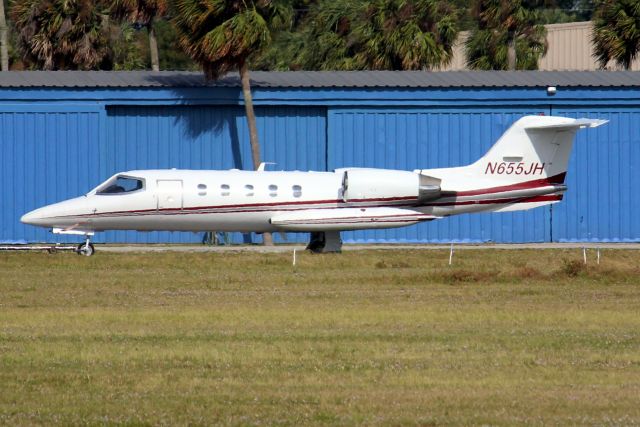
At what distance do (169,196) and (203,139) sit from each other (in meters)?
8.44

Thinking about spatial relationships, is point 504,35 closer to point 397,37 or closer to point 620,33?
point 620,33

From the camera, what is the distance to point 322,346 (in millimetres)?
17672

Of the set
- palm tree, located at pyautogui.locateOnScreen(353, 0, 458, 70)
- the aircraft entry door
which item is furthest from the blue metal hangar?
palm tree, located at pyautogui.locateOnScreen(353, 0, 458, 70)

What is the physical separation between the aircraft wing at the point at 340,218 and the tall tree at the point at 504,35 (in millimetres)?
24508

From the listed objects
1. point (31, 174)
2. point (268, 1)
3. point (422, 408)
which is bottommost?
point (422, 408)

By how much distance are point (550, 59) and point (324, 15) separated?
27.5 metres

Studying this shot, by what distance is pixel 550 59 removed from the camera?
273 feet

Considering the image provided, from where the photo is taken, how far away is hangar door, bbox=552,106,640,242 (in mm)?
42062

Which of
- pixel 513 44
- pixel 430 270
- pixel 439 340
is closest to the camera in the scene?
pixel 439 340

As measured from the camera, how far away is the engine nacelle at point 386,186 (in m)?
34.0

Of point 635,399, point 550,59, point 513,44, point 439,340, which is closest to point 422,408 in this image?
point 635,399

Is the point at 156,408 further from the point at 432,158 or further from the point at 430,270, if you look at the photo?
the point at 432,158

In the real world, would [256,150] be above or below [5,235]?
above

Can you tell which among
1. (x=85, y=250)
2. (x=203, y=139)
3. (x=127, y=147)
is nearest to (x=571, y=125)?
(x=203, y=139)
